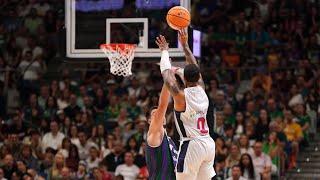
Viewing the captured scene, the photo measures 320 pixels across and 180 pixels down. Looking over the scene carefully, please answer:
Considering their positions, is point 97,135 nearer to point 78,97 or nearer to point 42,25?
point 78,97

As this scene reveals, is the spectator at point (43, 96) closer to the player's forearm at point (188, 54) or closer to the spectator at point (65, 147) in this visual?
the spectator at point (65, 147)

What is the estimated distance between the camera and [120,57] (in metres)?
11.8

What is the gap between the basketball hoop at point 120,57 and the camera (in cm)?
1162

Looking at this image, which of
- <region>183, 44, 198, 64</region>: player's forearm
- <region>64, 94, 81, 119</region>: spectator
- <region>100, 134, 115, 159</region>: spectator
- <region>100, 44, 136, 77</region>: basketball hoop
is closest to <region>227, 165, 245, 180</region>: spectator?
<region>100, 134, 115, 159</region>: spectator

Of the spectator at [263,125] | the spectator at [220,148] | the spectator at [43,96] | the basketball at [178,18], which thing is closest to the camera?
the basketball at [178,18]

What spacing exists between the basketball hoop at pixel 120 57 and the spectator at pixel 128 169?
11.2ft

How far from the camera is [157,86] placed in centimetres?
1819

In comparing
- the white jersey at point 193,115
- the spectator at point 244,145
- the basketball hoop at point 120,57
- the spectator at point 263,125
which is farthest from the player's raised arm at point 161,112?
the spectator at point 263,125

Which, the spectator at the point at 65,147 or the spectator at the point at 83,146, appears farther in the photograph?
the spectator at the point at 83,146

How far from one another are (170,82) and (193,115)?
0.52 meters

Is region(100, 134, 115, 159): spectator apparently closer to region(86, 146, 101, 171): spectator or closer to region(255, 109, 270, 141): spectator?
region(86, 146, 101, 171): spectator

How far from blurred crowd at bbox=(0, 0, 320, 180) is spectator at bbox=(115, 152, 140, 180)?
0.08ft

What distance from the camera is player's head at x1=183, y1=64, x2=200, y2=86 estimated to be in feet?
29.4

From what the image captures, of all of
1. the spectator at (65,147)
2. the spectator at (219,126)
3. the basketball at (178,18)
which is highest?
the basketball at (178,18)
